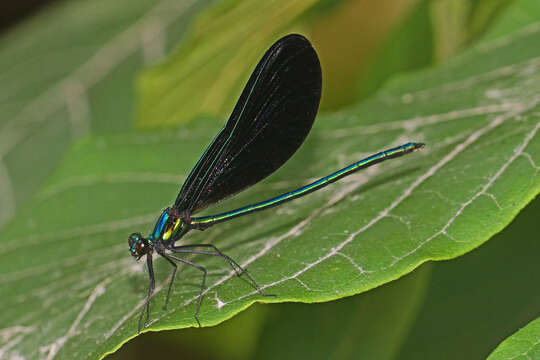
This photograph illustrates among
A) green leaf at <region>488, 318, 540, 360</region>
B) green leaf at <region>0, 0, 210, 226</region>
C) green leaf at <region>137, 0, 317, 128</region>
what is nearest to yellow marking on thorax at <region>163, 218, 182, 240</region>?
green leaf at <region>137, 0, 317, 128</region>

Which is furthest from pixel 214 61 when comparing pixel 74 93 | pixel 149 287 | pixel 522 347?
pixel 522 347

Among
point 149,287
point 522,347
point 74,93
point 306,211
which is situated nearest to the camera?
point 522,347

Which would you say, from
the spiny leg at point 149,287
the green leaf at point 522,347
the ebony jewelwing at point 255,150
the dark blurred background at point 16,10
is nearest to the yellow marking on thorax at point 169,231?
the ebony jewelwing at point 255,150

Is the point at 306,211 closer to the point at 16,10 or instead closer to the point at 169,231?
the point at 169,231

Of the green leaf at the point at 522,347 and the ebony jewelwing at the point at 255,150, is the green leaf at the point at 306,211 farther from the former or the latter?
the green leaf at the point at 522,347

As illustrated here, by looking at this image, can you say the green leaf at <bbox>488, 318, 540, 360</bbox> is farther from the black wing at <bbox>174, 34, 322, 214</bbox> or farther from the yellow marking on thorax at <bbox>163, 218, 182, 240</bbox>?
the yellow marking on thorax at <bbox>163, 218, 182, 240</bbox>

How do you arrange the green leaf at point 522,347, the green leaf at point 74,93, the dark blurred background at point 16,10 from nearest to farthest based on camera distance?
the green leaf at point 522,347
the green leaf at point 74,93
the dark blurred background at point 16,10
